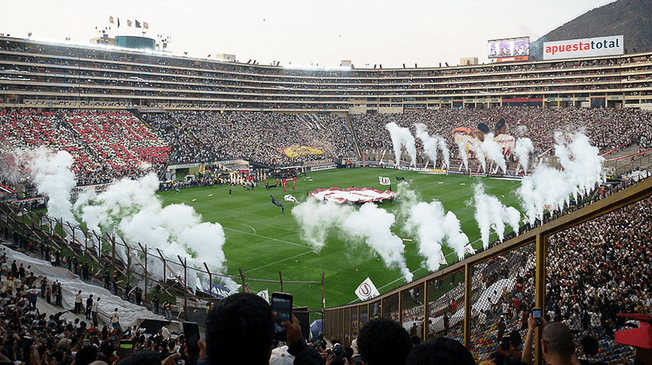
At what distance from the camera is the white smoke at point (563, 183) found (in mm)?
35969

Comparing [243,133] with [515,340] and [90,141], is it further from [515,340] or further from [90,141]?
[515,340]

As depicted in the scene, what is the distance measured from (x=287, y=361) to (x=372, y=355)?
Result: 0.91 meters

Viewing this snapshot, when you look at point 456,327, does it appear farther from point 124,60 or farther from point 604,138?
point 124,60

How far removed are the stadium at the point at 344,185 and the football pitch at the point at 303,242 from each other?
6.8 inches

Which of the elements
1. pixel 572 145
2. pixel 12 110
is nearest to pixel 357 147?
pixel 572 145

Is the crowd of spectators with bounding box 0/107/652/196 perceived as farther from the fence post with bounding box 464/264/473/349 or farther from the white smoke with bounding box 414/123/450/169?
the fence post with bounding box 464/264/473/349

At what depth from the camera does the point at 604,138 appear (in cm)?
6619

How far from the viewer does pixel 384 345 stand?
317 cm

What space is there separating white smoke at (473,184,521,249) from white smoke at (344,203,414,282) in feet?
15.8

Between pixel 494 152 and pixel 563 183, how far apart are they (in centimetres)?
2715

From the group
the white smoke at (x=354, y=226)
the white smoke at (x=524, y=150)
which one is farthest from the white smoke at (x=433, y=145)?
the white smoke at (x=354, y=226)

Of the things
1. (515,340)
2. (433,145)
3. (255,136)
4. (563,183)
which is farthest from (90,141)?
(515,340)

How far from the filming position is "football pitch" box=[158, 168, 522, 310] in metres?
23.5

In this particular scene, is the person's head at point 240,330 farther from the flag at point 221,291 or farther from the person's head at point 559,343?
the flag at point 221,291
